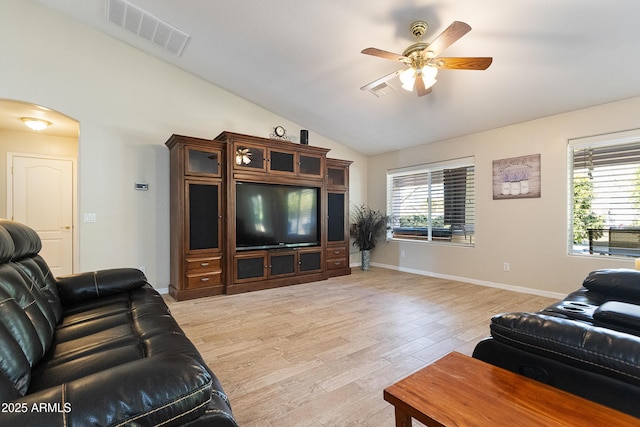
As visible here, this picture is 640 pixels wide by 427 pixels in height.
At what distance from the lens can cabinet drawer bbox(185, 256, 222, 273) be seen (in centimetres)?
376

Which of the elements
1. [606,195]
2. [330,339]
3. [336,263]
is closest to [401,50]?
[330,339]

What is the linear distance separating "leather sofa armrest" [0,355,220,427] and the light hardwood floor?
3.01ft

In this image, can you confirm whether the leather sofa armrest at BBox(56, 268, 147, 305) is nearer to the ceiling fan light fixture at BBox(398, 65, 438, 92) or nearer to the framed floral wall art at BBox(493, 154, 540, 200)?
the ceiling fan light fixture at BBox(398, 65, 438, 92)

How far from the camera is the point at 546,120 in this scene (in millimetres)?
3885

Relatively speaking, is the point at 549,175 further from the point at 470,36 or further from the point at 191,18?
the point at 191,18

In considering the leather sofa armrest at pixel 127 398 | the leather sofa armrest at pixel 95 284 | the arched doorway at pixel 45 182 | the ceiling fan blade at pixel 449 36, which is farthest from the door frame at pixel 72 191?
the ceiling fan blade at pixel 449 36

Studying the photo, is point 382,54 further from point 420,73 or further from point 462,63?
point 462,63

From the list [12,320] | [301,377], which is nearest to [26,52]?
[12,320]

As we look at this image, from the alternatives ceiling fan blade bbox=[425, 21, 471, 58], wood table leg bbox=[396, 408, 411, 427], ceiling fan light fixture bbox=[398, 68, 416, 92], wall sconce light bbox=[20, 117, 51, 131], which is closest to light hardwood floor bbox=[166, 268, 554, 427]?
wood table leg bbox=[396, 408, 411, 427]

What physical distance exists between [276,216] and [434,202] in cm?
290

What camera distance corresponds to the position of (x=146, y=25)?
3.37m

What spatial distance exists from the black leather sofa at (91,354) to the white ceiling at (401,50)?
2.77m

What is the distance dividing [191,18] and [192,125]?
153 centimetres

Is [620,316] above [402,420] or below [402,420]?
above
